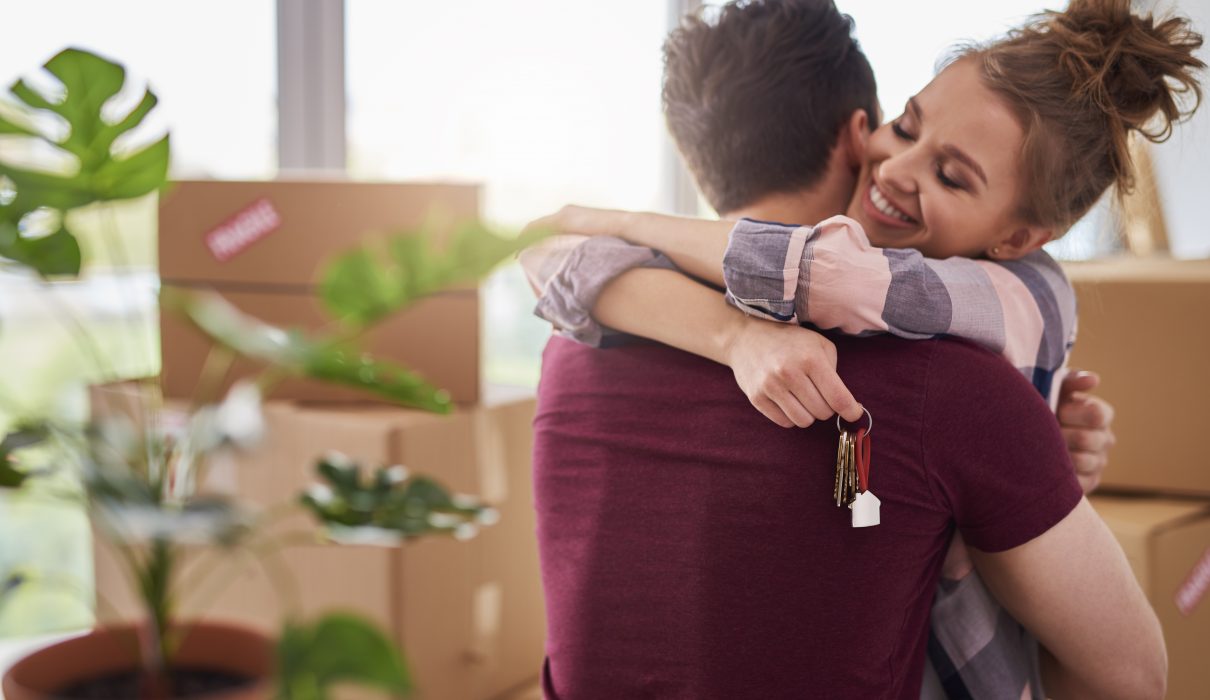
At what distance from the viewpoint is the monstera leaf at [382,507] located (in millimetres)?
602

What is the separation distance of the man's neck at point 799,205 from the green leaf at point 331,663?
0.74 meters

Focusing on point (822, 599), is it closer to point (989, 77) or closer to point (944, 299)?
point (944, 299)

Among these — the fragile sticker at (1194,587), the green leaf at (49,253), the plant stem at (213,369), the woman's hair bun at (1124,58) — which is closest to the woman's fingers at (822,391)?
the woman's hair bun at (1124,58)

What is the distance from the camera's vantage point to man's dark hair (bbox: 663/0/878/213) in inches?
44.5

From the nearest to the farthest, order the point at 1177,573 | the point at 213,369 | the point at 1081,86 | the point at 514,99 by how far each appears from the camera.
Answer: the point at 1081,86 < the point at 1177,573 < the point at 213,369 < the point at 514,99

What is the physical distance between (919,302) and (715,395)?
19 centimetres

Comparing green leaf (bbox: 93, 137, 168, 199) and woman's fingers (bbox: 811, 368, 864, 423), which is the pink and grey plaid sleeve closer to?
woman's fingers (bbox: 811, 368, 864, 423)

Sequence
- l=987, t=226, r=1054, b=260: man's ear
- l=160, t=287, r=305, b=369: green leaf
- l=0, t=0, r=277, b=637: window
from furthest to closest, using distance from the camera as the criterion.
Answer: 1. l=0, t=0, r=277, b=637: window
2. l=987, t=226, r=1054, b=260: man's ear
3. l=160, t=287, r=305, b=369: green leaf

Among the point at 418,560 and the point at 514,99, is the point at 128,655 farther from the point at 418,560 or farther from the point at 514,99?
the point at 514,99

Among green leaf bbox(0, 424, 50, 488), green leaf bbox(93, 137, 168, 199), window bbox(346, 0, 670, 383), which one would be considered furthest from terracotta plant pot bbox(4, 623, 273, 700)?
window bbox(346, 0, 670, 383)

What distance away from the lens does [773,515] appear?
0.95m

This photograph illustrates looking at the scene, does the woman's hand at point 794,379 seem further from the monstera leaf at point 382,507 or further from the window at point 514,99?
the window at point 514,99

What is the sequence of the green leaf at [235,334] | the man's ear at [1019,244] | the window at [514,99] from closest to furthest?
the green leaf at [235,334] < the man's ear at [1019,244] < the window at [514,99]

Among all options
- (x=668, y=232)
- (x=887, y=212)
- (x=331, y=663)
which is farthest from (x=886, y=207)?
(x=331, y=663)
